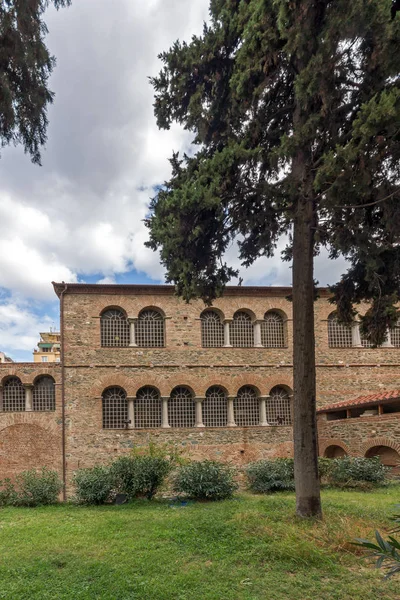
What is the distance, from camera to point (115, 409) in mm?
16828

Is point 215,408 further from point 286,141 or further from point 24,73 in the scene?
point 24,73

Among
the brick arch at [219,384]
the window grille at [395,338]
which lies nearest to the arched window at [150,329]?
the brick arch at [219,384]

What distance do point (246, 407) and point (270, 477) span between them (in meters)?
4.59

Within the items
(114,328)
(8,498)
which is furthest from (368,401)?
(8,498)

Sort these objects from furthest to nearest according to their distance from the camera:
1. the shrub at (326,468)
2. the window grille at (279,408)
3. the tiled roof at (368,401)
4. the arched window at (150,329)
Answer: the window grille at (279,408)
the arched window at (150,329)
the tiled roof at (368,401)
the shrub at (326,468)

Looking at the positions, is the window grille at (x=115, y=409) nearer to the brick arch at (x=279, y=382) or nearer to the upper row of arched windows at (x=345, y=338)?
the brick arch at (x=279, y=382)

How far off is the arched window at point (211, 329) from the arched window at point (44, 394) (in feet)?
19.5

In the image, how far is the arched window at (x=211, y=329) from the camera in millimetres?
17781

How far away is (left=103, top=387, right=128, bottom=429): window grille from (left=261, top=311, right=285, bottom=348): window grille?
5899mm

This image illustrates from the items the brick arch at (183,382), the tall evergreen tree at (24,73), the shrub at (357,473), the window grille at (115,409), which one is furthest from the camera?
the brick arch at (183,382)

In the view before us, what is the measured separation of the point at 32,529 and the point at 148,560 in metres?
3.55

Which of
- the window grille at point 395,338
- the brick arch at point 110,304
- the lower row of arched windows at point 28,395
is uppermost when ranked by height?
the brick arch at point 110,304

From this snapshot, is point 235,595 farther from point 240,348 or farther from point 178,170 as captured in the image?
point 240,348

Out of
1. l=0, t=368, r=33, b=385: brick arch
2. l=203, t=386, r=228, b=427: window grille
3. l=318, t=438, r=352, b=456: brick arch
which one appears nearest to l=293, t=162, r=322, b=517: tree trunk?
l=318, t=438, r=352, b=456: brick arch
